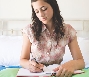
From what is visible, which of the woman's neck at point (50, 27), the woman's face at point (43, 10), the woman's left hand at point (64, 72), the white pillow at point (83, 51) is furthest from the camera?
the white pillow at point (83, 51)

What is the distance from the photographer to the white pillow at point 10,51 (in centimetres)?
169

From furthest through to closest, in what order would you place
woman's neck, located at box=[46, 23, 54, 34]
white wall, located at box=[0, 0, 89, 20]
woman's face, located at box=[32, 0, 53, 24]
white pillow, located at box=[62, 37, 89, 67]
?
white wall, located at box=[0, 0, 89, 20], white pillow, located at box=[62, 37, 89, 67], woman's neck, located at box=[46, 23, 54, 34], woman's face, located at box=[32, 0, 53, 24]

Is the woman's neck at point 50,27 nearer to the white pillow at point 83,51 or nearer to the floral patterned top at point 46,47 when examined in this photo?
the floral patterned top at point 46,47

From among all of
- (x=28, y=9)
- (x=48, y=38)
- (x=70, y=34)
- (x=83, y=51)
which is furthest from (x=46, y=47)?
(x=28, y=9)

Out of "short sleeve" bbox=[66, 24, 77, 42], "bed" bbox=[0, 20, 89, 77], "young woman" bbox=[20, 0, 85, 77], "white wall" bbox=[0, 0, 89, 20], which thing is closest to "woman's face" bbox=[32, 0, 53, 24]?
"young woman" bbox=[20, 0, 85, 77]

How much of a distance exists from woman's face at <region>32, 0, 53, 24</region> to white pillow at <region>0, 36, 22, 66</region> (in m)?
0.73

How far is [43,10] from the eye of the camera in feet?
3.48

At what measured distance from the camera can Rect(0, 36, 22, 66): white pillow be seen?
169 cm

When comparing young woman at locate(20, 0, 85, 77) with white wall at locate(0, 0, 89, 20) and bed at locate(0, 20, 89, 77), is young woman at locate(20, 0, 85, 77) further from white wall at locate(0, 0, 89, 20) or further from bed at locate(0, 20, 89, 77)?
white wall at locate(0, 0, 89, 20)

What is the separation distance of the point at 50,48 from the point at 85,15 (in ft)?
3.33

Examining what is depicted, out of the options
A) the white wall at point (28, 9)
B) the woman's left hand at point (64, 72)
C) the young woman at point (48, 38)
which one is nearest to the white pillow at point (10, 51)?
the white wall at point (28, 9)

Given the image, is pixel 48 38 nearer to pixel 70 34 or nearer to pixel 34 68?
pixel 70 34

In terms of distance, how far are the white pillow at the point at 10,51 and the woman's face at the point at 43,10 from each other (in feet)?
2.40

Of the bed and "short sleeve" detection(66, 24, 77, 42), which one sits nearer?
"short sleeve" detection(66, 24, 77, 42)
